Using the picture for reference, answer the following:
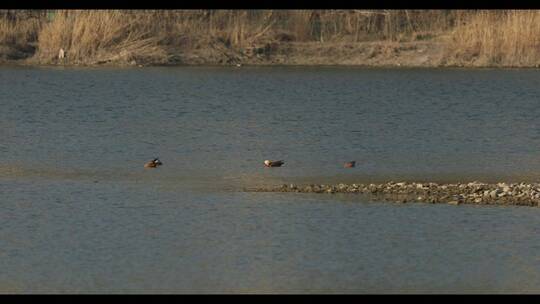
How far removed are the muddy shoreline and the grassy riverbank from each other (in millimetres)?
20143

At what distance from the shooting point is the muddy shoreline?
17031mm

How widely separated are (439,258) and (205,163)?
735cm

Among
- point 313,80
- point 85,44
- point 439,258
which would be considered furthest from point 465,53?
point 439,258

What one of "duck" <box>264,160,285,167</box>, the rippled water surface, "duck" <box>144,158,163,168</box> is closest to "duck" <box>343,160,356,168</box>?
the rippled water surface

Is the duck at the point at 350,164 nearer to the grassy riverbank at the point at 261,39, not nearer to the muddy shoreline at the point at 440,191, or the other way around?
the muddy shoreline at the point at 440,191

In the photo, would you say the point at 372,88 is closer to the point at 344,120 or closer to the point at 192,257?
the point at 344,120

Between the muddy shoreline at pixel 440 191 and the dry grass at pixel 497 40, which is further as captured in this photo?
the dry grass at pixel 497 40

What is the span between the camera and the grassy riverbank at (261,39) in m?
38.2

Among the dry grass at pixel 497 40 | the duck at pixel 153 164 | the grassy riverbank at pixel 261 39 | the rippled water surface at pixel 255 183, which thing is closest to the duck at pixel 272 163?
the rippled water surface at pixel 255 183

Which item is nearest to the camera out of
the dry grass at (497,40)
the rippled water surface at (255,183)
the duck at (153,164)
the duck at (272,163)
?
the rippled water surface at (255,183)

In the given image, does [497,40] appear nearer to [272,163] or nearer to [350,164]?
[350,164]

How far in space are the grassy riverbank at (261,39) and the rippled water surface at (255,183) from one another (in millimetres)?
3725

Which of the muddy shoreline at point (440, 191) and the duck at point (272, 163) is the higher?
the muddy shoreline at point (440, 191)

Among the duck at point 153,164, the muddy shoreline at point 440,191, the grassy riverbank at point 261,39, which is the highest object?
the muddy shoreline at point 440,191
